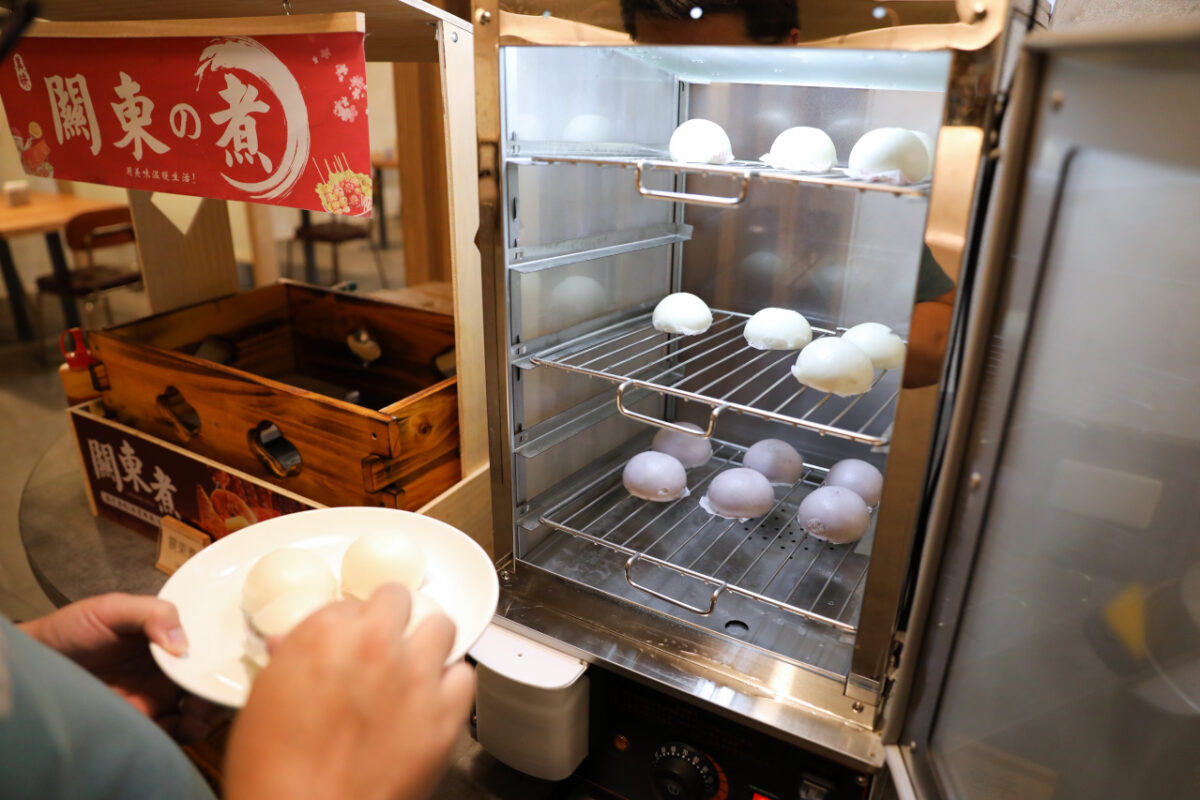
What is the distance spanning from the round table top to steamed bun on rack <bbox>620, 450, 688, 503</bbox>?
1.02 meters

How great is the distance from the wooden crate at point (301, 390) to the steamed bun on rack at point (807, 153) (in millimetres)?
743

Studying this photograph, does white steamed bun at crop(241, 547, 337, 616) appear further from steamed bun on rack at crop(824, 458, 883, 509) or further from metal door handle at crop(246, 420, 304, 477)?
steamed bun on rack at crop(824, 458, 883, 509)

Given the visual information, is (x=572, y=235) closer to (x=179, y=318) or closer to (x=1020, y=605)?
(x=1020, y=605)

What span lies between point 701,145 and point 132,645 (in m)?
1.07

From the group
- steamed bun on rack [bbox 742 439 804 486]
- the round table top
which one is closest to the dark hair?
steamed bun on rack [bbox 742 439 804 486]

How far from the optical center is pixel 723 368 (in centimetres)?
171

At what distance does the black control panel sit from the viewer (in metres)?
1.09

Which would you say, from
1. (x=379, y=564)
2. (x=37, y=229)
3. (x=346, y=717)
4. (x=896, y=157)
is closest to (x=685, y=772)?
(x=379, y=564)

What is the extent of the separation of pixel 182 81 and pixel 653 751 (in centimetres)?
147

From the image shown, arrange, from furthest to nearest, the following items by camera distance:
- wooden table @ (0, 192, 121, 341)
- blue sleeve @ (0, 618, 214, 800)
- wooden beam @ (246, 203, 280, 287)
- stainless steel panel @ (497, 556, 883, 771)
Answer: wooden beam @ (246, 203, 280, 287), wooden table @ (0, 192, 121, 341), stainless steel panel @ (497, 556, 883, 771), blue sleeve @ (0, 618, 214, 800)

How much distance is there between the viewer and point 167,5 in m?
1.43

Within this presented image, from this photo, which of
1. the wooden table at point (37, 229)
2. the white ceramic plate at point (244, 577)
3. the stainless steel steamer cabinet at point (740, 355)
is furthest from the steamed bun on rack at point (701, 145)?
the wooden table at point (37, 229)

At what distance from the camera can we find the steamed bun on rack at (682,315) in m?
1.49

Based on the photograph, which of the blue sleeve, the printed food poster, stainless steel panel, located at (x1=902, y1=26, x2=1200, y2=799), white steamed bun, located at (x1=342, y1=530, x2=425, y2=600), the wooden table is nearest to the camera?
the blue sleeve
